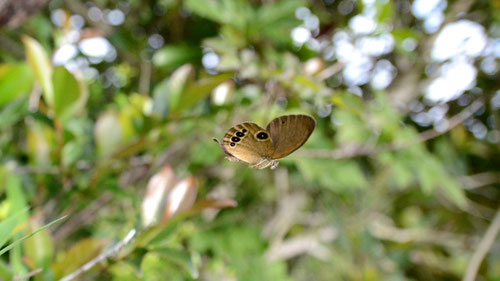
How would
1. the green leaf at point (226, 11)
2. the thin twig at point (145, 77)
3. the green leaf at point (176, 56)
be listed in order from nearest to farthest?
the green leaf at point (226, 11)
the green leaf at point (176, 56)
the thin twig at point (145, 77)

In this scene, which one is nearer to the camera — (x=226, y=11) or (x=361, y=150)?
(x=226, y=11)

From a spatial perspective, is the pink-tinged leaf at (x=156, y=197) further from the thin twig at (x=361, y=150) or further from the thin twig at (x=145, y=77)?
the thin twig at (x=145, y=77)

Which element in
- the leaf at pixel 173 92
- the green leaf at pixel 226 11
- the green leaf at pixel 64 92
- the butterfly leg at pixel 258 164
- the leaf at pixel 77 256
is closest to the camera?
the butterfly leg at pixel 258 164

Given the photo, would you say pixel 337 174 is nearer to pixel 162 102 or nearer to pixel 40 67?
pixel 162 102

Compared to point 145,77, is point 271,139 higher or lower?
higher

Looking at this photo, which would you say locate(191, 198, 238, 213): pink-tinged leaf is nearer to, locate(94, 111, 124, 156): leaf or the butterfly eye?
the butterfly eye

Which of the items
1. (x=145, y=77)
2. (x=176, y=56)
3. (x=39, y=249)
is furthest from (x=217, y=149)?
(x=39, y=249)

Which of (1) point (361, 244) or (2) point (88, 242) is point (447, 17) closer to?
(1) point (361, 244)

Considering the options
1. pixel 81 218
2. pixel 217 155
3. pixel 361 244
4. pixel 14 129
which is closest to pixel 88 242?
pixel 81 218

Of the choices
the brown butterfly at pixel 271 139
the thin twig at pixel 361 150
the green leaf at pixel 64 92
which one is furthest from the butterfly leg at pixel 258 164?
the thin twig at pixel 361 150
